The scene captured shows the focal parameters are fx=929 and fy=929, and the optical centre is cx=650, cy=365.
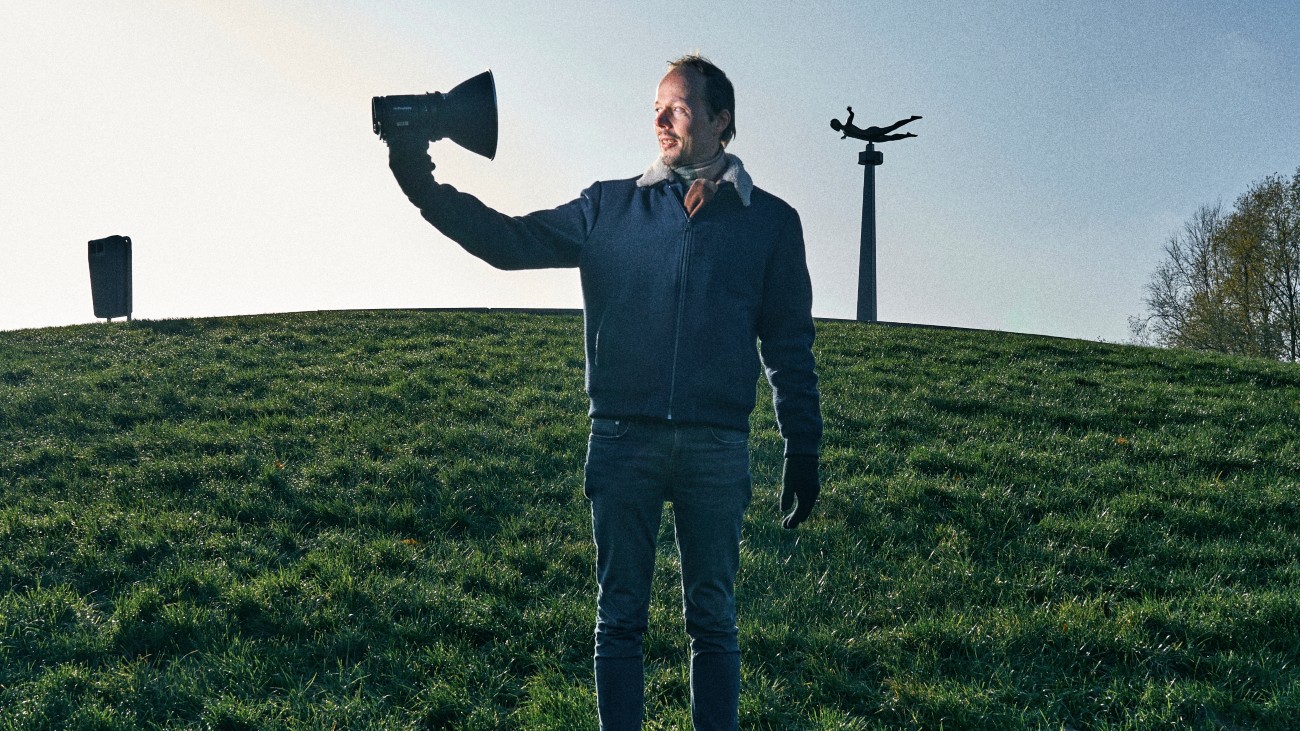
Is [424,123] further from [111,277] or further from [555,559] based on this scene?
[111,277]

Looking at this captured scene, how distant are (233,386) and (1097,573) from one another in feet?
31.6

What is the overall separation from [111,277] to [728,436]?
16.8 meters

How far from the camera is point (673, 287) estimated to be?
308cm

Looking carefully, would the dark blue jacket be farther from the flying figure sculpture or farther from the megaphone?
the flying figure sculpture

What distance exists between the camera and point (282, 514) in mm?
7105

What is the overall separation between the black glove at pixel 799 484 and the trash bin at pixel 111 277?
650 inches

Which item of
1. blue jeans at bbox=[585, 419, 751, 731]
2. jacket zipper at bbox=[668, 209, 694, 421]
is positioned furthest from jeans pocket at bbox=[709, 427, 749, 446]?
A: jacket zipper at bbox=[668, 209, 694, 421]

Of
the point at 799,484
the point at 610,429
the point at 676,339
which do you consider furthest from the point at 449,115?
the point at 799,484

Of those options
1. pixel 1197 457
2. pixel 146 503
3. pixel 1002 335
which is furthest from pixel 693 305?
pixel 1002 335

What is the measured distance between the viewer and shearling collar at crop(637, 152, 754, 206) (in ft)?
10.3

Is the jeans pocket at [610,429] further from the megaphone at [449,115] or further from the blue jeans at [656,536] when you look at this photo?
the megaphone at [449,115]

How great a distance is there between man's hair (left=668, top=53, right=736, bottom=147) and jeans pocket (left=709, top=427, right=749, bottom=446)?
1.07 m

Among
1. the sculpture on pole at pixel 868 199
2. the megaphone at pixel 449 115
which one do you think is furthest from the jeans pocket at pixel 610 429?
the sculpture on pole at pixel 868 199

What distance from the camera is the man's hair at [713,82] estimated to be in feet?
10.3
